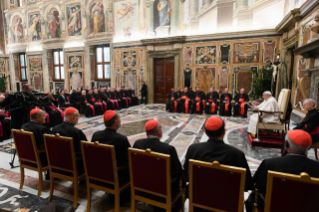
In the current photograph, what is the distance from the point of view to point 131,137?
5.25 metres

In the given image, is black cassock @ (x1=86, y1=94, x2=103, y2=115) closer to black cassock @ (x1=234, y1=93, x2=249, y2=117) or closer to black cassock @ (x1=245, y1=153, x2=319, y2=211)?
black cassock @ (x1=234, y1=93, x2=249, y2=117)

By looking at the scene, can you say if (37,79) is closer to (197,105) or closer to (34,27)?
(34,27)

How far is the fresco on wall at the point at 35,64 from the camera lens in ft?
49.5

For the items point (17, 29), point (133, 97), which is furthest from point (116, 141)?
point (17, 29)

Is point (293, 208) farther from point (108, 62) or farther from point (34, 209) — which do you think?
point (108, 62)

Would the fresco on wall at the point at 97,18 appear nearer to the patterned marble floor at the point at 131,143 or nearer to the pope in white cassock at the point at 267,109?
the patterned marble floor at the point at 131,143

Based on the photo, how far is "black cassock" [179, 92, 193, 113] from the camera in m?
8.85

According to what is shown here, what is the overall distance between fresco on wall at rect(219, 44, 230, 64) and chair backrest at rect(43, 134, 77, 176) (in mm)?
9139

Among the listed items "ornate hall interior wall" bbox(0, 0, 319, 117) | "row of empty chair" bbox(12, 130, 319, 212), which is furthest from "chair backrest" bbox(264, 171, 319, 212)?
"ornate hall interior wall" bbox(0, 0, 319, 117)

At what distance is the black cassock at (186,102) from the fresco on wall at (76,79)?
8.09 meters

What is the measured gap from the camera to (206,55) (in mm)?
10164

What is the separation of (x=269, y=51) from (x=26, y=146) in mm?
9935

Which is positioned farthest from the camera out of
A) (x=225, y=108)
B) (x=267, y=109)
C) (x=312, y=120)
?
(x=225, y=108)

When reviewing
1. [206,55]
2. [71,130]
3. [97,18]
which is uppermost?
[97,18]
